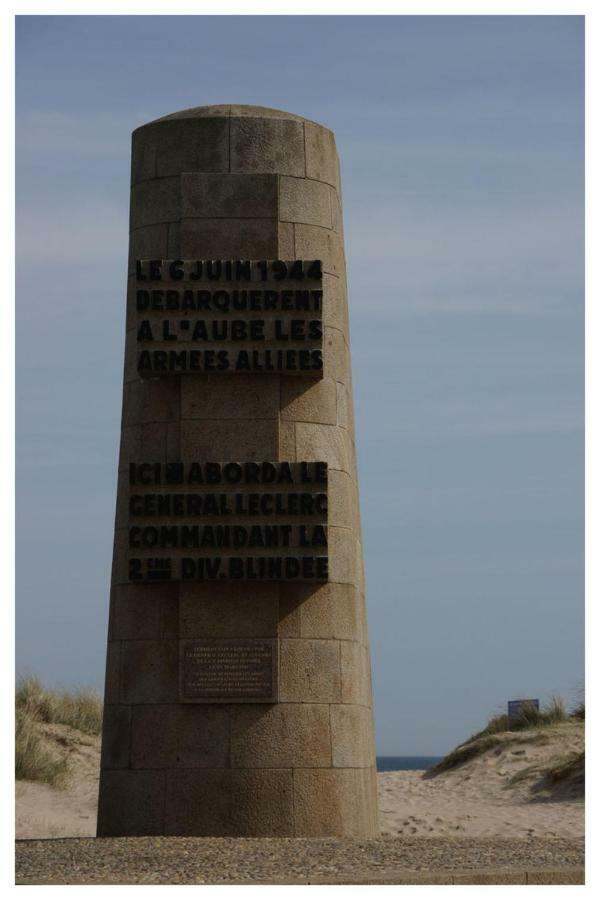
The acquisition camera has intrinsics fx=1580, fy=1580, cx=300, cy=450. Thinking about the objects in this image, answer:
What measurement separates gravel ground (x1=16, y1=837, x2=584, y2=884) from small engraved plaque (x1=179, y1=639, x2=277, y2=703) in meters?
1.78

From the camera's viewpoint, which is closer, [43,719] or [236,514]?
[236,514]

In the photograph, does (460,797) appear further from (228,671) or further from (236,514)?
(236,514)

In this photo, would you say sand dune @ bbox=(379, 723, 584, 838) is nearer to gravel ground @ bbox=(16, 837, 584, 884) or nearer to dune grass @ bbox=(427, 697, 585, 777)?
dune grass @ bbox=(427, 697, 585, 777)

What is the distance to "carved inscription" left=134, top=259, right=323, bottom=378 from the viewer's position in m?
20.3

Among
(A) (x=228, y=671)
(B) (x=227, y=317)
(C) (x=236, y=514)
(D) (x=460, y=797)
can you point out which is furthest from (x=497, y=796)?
(B) (x=227, y=317)

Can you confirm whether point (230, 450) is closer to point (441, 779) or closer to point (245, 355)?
point (245, 355)

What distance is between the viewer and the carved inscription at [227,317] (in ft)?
66.6

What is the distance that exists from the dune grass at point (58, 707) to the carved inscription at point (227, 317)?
53.4ft

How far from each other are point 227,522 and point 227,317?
2663 millimetres

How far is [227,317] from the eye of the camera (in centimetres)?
2039

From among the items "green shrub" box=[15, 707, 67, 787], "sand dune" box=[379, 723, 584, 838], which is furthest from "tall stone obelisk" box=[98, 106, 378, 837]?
"green shrub" box=[15, 707, 67, 787]

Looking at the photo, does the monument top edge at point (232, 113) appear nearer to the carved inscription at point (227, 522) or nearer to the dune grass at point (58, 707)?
the carved inscription at point (227, 522)

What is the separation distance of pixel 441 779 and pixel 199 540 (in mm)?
15058

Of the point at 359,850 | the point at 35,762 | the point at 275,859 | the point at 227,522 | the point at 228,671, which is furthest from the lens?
the point at 35,762
